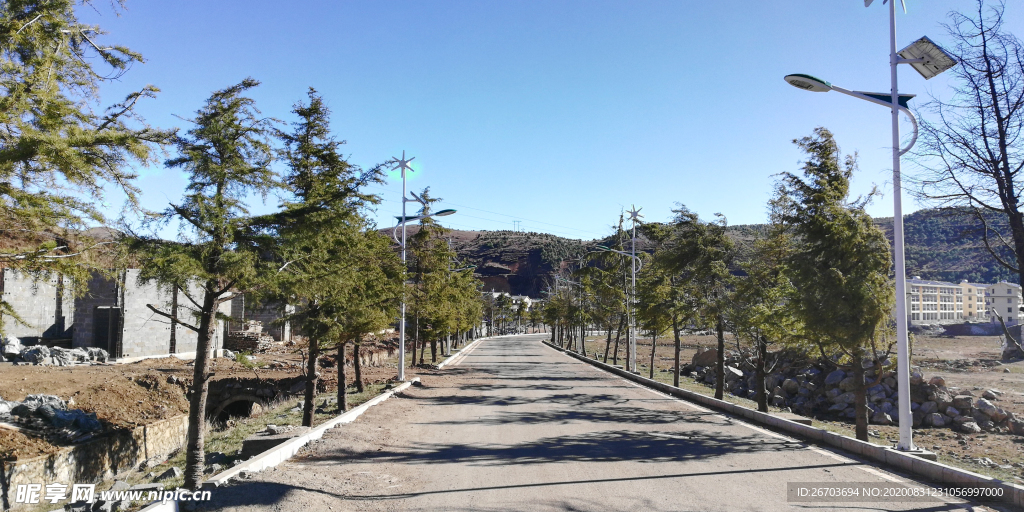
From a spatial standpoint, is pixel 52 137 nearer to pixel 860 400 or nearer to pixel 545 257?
pixel 860 400

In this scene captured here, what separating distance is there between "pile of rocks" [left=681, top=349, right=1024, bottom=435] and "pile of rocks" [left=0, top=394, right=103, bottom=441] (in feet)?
61.5

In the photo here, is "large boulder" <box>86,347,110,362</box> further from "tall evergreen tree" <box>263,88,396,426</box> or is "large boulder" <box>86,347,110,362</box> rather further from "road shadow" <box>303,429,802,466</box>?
"road shadow" <box>303,429,802,466</box>

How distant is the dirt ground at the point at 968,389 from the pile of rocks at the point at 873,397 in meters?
1.00

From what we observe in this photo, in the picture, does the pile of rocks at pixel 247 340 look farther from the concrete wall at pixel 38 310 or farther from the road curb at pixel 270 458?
the road curb at pixel 270 458

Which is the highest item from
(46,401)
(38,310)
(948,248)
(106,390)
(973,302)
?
(948,248)

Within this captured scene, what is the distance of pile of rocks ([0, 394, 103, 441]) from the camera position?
42.7 feet

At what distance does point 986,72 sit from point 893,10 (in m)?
2.35

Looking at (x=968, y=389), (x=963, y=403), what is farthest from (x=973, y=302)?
(x=963, y=403)

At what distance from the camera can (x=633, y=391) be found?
2025 cm

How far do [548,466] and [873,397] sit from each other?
67.2 feet

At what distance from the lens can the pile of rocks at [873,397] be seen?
20.5 metres

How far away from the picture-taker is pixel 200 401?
842cm

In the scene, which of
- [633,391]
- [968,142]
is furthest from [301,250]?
[633,391]

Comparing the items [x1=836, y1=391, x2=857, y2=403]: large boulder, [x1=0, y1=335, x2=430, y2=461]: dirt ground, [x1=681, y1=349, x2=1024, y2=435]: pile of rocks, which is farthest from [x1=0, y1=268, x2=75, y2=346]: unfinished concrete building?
[x1=836, y1=391, x2=857, y2=403]: large boulder
